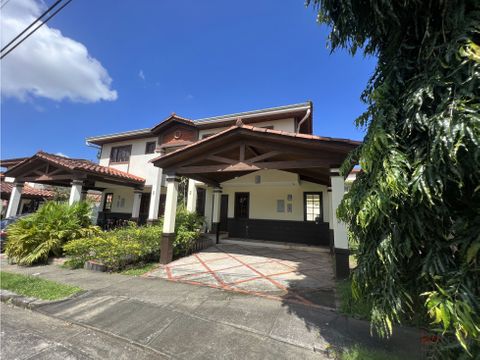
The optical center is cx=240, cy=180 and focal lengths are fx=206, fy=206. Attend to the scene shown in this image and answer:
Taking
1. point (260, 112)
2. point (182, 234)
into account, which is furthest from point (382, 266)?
point (260, 112)

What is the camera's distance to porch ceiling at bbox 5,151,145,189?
29.3ft

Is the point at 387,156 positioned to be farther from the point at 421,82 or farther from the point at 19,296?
the point at 19,296

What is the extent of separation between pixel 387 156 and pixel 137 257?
689cm

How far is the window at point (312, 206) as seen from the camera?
10104 mm

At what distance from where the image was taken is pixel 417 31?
2.25 m

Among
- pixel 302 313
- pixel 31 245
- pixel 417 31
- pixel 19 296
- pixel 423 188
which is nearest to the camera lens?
pixel 423 188

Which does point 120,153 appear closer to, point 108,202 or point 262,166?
point 108,202

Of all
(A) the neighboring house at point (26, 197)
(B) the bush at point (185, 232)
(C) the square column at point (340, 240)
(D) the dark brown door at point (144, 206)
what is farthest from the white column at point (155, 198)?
(A) the neighboring house at point (26, 197)

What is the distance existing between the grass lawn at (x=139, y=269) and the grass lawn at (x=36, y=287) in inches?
50.2

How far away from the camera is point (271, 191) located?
11102 mm

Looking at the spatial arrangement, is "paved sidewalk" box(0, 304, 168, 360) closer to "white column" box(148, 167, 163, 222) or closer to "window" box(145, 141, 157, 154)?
"white column" box(148, 167, 163, 222)

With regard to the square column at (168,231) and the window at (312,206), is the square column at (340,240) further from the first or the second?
the window at (312,206)

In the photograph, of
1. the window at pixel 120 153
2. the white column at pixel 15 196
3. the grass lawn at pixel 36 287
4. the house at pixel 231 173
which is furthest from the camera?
the window at pixel 120 153

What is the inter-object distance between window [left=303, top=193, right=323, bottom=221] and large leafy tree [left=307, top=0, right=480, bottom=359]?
8.12 metres
